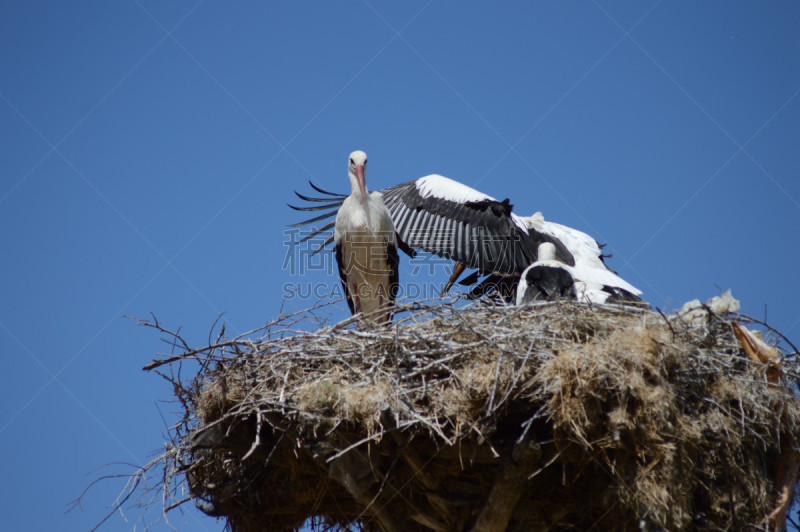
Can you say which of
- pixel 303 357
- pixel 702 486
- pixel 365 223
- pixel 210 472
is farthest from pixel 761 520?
pixel 365 223

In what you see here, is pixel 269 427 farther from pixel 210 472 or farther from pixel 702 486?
pixel 702 486

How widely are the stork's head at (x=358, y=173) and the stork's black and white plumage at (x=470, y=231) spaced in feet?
2.37

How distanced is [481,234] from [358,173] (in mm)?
1162

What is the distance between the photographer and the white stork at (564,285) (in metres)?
6.25

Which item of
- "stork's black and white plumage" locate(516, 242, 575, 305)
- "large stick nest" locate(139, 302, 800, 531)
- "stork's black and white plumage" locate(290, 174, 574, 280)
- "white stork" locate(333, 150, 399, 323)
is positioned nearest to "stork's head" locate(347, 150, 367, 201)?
"white stork" locate(333, 150, 399, 323)

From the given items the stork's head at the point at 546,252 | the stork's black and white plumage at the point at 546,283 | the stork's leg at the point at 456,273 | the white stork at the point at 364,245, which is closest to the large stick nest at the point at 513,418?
the stork's black and white plumage at the point at 546,283

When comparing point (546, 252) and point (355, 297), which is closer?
point (546, 252)

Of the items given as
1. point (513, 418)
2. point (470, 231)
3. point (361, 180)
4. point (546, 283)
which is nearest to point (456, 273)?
point (470, 231)

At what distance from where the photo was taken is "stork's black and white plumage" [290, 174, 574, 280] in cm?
786

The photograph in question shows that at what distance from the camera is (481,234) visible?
7.89 m

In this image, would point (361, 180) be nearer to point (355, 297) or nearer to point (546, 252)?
point (355, 297)

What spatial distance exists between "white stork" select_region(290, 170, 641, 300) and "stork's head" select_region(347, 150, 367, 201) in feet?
2.40

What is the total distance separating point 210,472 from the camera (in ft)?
19.0

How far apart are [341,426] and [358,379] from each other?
0.30 m
